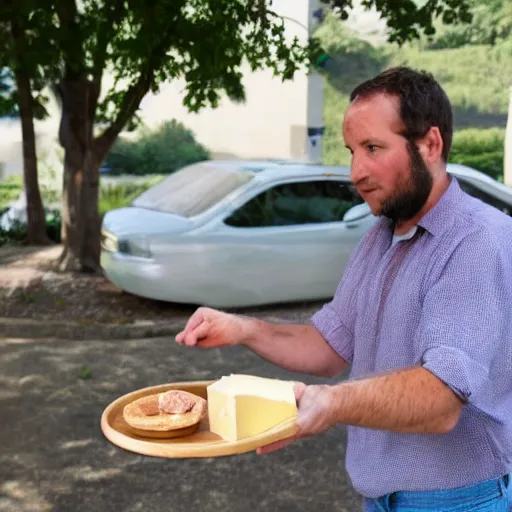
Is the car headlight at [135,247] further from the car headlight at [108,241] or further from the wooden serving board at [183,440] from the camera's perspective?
the wooden serving board at [183,440]

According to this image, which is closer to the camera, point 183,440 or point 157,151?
Answer: point 183,440

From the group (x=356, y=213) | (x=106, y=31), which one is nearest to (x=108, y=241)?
(x=106, y=31)

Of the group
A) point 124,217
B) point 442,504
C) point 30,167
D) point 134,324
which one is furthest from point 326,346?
point 30,167

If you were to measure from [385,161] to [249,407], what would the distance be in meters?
0.59

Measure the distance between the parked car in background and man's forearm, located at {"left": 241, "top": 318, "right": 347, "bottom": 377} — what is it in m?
6.32

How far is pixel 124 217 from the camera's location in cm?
A: 905

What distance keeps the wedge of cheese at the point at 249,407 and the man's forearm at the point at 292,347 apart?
1.05ft

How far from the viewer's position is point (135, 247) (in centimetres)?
861

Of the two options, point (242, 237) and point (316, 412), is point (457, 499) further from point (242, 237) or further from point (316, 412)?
point (242, 237)

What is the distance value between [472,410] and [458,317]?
231mm

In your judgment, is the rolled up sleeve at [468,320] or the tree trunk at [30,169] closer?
the rolled up sleeve at [468,320]

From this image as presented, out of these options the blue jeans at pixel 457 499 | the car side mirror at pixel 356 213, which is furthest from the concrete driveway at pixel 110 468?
the car side mirror at pixel 356 213

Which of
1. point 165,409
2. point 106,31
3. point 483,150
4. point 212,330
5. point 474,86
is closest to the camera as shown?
point 165,409

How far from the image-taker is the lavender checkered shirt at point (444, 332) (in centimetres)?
166
